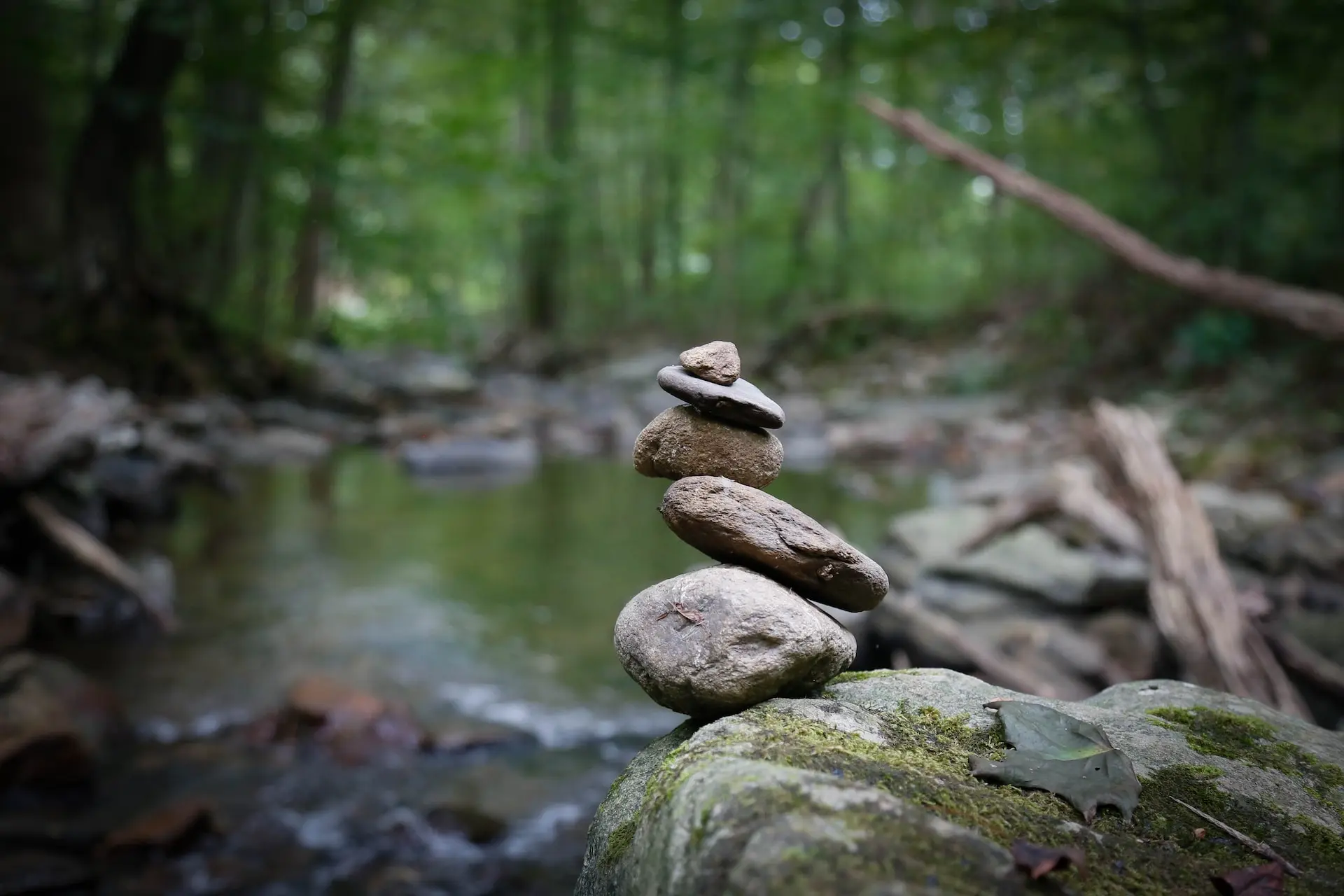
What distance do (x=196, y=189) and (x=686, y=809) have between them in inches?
626

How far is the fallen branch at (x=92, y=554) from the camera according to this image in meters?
5.88

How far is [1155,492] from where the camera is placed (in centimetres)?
523

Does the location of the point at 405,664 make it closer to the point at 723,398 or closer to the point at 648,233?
the point at 723,398

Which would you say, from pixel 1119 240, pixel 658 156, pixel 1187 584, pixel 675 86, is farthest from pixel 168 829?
pixel 658 156

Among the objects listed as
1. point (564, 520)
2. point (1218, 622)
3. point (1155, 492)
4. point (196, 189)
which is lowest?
point (564, 520)

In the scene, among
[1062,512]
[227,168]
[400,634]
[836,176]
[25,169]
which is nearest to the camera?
[400,634]

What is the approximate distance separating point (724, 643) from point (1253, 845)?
40.0 inches

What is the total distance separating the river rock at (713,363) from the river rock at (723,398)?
0.06 ft

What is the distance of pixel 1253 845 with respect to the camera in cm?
162

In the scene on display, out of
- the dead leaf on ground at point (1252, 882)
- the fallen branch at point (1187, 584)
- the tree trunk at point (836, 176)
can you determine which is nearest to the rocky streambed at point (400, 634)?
the fallen branch at point (1187, 584)

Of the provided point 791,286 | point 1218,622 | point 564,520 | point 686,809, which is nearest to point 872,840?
point 686,809

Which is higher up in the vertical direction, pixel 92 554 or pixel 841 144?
pixel 841 144

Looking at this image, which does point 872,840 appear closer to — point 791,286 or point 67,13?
point 67,13

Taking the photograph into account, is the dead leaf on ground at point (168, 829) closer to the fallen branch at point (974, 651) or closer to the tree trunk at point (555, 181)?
the fallen branch at point (974, 651)
